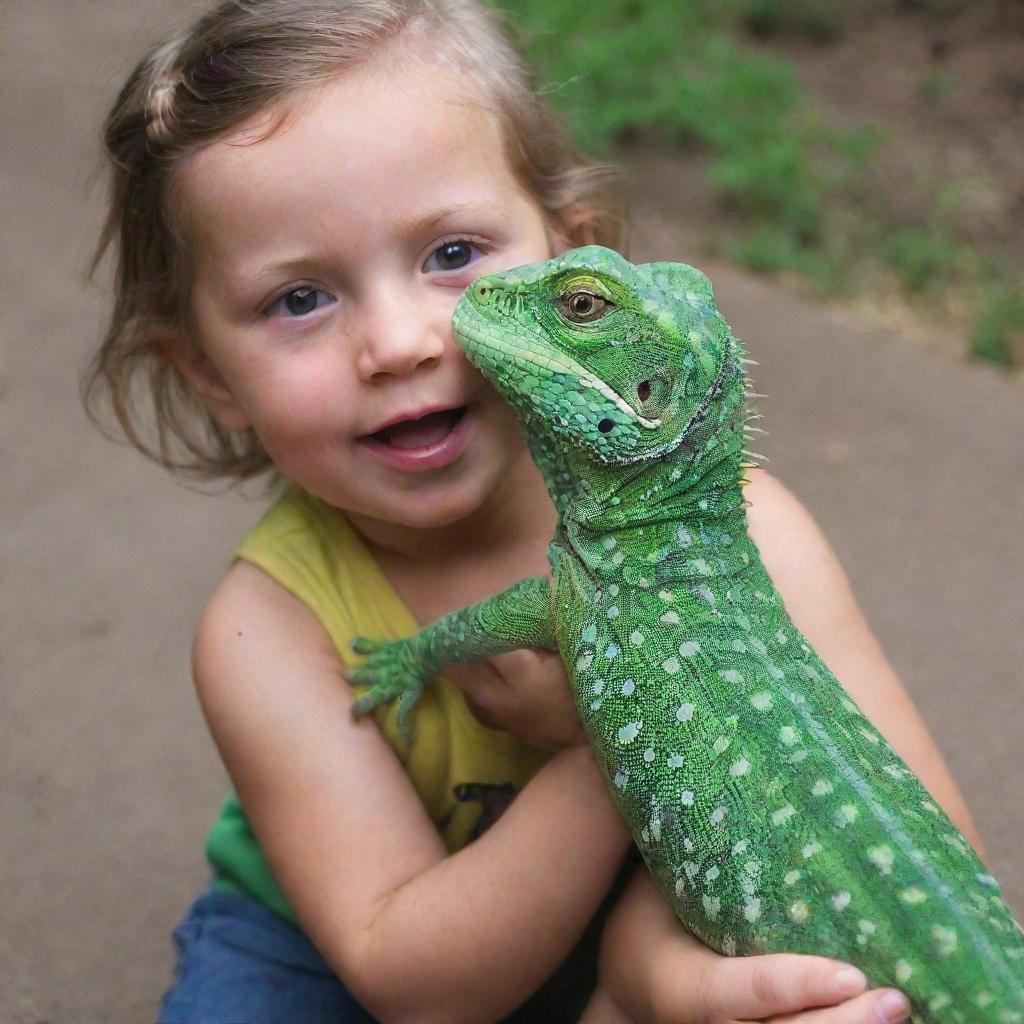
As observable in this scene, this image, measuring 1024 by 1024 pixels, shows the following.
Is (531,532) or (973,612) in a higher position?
(531,532)

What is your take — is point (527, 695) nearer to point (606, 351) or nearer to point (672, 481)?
point (672, 481)

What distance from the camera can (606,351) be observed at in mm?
2160

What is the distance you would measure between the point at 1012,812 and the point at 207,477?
96.8 inches

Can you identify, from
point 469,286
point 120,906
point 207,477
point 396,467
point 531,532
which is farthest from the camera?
point 120,906

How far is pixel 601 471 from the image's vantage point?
224 centimetres

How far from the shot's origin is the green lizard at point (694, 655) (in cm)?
196

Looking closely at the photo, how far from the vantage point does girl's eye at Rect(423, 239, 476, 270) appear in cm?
248

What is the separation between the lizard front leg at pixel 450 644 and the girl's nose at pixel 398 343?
0.44 metres

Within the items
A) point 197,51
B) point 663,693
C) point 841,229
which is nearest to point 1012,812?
point 663,693

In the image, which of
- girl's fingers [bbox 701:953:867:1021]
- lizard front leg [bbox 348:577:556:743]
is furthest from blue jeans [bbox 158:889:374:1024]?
girl's fingers [bbox 701:953:867:1021]

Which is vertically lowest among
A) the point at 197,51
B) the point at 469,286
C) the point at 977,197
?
the point at 977,197

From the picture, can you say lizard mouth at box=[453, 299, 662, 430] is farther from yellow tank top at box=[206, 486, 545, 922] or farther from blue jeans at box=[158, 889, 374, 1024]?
blue jeans at box=[158, 889, 374, 1024]

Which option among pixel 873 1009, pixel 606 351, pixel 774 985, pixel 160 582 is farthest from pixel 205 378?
pixel 160 582

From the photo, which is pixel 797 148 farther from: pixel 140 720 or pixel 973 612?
pixel 140 720
